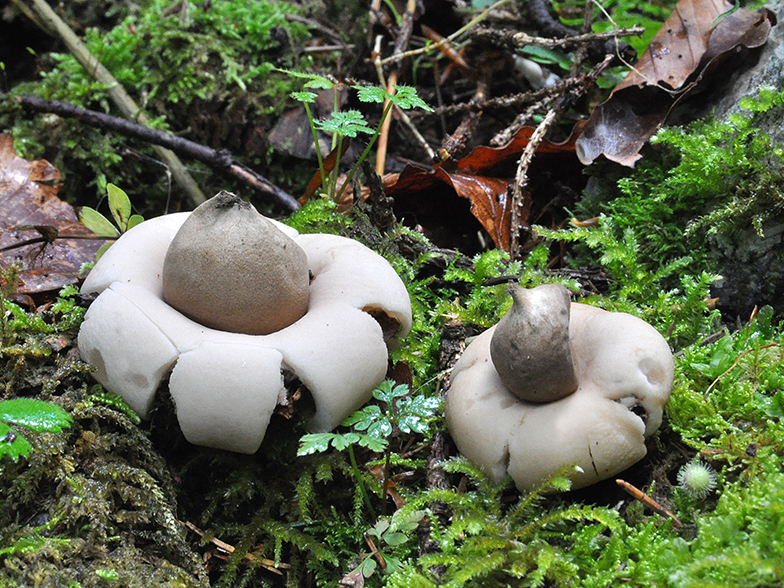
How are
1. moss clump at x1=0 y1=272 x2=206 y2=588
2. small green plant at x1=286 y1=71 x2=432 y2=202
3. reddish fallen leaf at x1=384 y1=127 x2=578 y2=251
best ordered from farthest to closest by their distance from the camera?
1. reddish fallen leaf at x1=384 y1=127 x2=578 y2=251
2. small green plant at x1=286 y1=71 x2=432 y2=202
3. moss clump at x1=0 y1=272 x2=206 y2=588

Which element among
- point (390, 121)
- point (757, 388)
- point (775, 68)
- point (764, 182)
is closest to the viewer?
point (757, 388)

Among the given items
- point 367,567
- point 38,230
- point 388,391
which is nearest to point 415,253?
point 388,391

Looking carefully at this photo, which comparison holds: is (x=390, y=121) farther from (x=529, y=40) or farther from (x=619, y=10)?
(x=619, y=10)

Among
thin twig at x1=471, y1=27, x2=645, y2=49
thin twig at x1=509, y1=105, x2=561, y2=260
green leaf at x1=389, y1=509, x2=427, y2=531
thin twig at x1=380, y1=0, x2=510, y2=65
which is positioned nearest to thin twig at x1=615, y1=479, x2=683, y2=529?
green leaf at x1=389, y1=509, x2=427, y2=531

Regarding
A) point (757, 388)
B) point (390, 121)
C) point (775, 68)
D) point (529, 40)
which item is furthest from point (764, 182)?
point (390, 121)

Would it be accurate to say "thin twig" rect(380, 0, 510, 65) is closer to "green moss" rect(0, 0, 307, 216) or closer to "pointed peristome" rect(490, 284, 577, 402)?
"green moss" rect(0, 0, 307, 216)

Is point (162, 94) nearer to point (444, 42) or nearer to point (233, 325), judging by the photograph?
point (444, 42)
